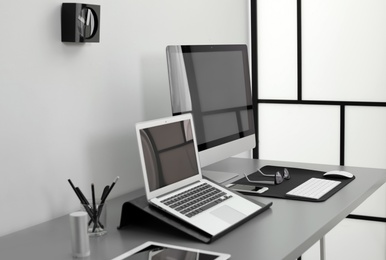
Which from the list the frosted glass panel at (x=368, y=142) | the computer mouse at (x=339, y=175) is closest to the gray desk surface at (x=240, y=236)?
the computer mouse at (x=339, y=175)

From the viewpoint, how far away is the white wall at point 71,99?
1829 millimetres

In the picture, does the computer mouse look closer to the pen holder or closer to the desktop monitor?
the desktop monitor

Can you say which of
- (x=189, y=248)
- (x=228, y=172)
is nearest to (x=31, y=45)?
(x=189, y=248)

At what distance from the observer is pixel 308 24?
3.27m

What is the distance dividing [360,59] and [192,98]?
1.29 metres

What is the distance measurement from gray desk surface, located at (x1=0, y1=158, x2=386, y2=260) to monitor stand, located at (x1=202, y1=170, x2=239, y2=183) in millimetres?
293

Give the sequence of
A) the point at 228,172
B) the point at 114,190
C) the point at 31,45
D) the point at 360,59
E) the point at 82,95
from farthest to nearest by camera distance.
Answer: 1. the point at 360,59
2. the point at 228,172
3. the point at 114,190
4. the point at 82,95
5. the point at 31,45

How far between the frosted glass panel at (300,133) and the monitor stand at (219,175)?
98 cm

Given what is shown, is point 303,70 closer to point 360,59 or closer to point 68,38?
point 360,59

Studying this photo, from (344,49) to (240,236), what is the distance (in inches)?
68.7

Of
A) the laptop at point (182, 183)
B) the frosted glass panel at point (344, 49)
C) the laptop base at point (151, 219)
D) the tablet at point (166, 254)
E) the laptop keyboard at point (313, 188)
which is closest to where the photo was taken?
the tablet at point (166, 254)

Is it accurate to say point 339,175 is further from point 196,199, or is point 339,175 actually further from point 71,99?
point 71,99

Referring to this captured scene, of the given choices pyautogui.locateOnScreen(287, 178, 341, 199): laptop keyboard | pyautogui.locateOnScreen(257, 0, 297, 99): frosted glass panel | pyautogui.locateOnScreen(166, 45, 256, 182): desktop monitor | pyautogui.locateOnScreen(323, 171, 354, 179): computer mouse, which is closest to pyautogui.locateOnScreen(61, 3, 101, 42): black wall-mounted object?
pyautogui.locateOnScreen(166, 45, 256, 182): desktop monitor

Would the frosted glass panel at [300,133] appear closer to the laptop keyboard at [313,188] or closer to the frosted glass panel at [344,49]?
the frosted glass panel at [344,49]
